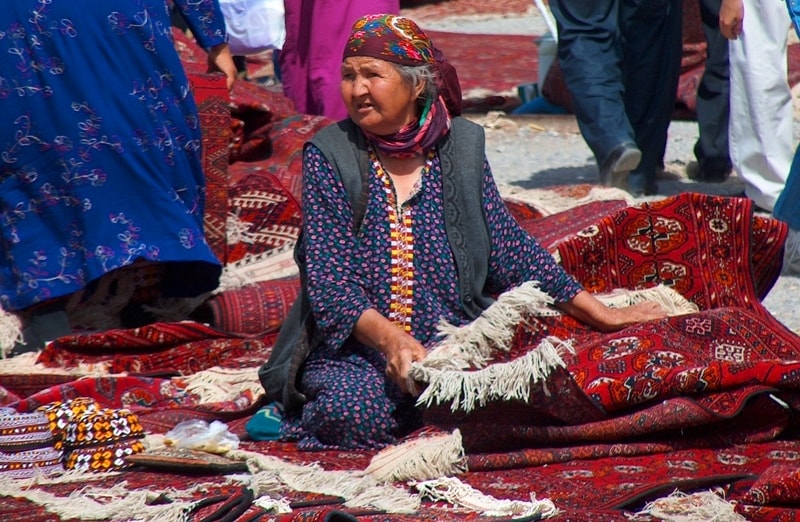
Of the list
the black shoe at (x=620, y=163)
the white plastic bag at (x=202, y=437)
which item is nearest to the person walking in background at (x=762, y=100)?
the black shoe at (x=620, y=163)

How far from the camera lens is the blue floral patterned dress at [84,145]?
4758 mm

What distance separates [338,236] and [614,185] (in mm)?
3382

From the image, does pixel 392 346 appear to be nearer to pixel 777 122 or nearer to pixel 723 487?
pixel 723 487

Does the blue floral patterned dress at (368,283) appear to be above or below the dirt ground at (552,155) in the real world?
above

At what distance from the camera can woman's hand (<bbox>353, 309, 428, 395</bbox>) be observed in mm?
3701

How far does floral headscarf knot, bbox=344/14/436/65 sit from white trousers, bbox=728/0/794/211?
10.4ft

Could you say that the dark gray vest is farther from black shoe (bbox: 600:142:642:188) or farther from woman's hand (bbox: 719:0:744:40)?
black shoe (bbox: 600:142:642:188)

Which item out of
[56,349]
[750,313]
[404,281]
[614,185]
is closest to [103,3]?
[56,349]

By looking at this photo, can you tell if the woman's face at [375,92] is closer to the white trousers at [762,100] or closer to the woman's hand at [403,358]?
the woman's hand at [403,358]

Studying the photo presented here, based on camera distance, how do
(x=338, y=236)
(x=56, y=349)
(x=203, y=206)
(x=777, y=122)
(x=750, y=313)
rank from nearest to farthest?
(x=338, y=236)
(x=750, y=313)
(x=56, y=349)
(x=203, y=206)
(x=777, y=122)

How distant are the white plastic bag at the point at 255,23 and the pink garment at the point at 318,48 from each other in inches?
2.3

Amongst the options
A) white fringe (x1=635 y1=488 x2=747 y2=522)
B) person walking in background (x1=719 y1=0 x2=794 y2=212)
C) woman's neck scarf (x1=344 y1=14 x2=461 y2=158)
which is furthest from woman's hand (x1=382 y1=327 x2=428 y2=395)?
person walking in background (x1=719 y1=0 x2=794 y2=212)

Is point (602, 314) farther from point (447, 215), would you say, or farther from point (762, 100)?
point (762, 100)

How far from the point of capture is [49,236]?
16.1 feet
